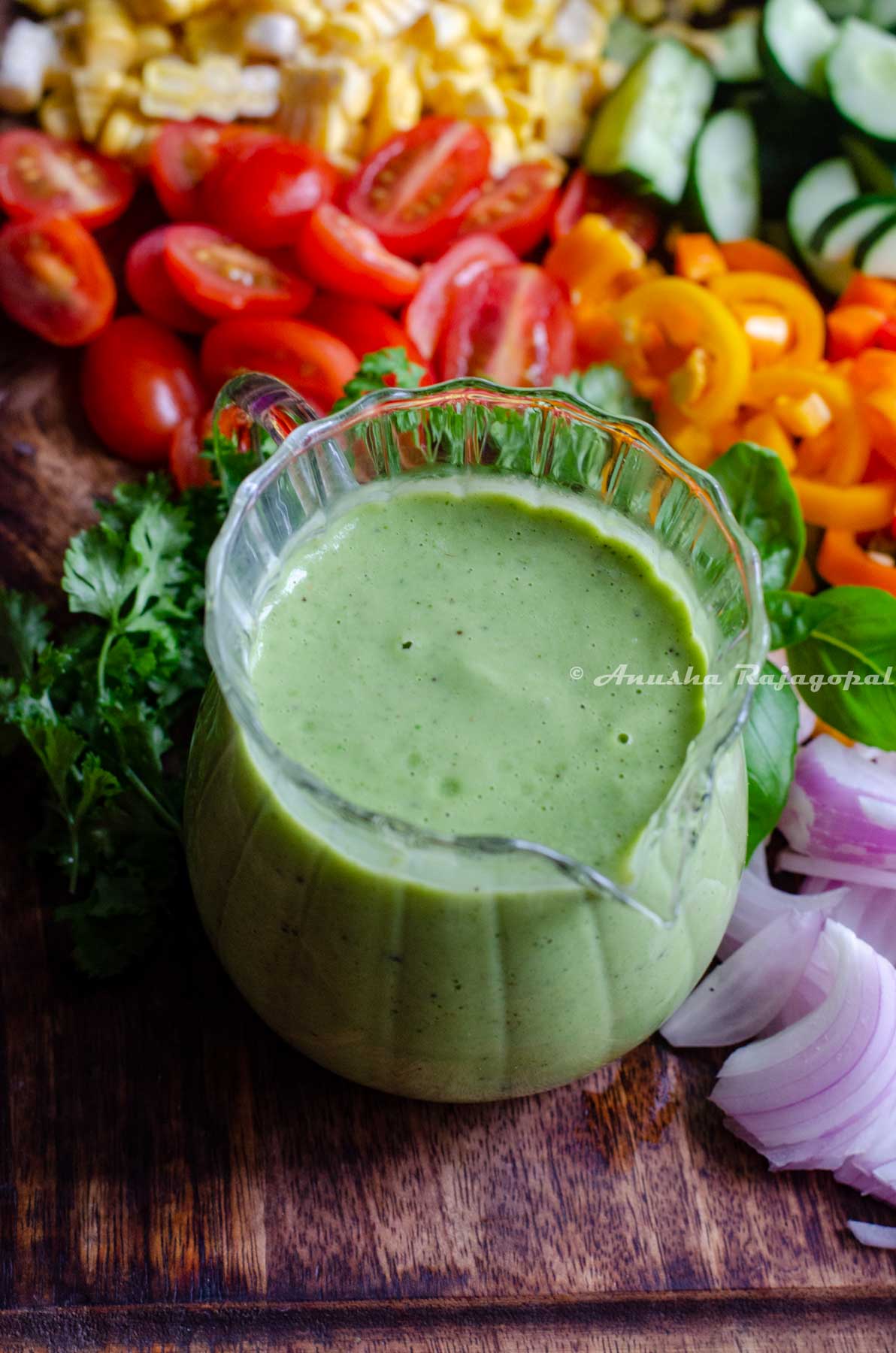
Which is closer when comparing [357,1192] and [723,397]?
[357,1192]

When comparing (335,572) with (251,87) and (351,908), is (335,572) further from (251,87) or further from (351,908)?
(251,87)

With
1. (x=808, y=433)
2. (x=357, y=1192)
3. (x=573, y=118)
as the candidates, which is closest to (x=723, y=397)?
(x=808, y=433)

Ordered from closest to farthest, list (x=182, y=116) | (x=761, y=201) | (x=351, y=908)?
(x=351, y=908) → (x=182, y=116) → (x=761, y=201)

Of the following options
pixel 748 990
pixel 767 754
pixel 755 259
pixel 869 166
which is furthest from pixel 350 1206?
pixel 869 166

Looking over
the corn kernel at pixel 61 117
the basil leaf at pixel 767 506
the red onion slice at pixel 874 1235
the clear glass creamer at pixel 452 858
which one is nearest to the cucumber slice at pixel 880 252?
the basil leaf at pixel 767 506

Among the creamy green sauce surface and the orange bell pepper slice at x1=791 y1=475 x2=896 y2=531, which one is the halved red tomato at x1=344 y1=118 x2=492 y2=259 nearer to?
the orange bell pepper slice at x1=791 y1=475 x2=896 y2=531
